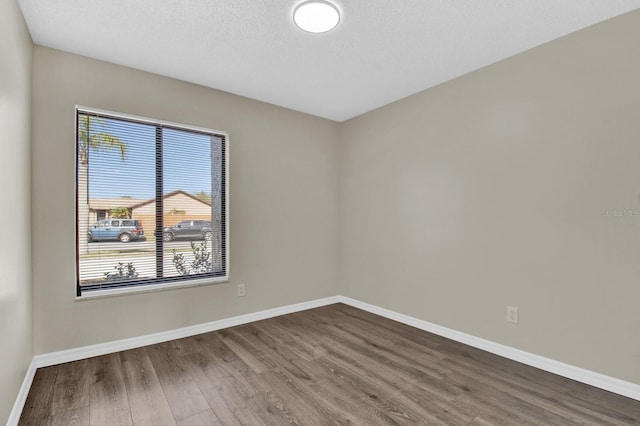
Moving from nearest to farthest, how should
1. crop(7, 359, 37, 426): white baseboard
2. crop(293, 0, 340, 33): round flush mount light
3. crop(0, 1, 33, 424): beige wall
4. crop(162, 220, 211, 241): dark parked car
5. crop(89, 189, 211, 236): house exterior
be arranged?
crop(0, 1, 33, 424): beige wall → crop(7, 359, 37, 426): white baseboard → crop(293, 0, 340, 33): round flush mount light → crop(89, 189, 211, 236): house exterior → crop(162, 220, 211, 241): dark parked car

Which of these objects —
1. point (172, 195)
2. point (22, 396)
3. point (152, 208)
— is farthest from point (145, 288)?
point (22, 396)

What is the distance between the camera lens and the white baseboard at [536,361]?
6.71 feet

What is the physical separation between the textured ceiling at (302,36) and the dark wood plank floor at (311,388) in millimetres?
2487

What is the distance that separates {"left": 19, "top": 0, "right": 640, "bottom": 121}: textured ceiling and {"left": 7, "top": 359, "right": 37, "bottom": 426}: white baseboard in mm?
2405

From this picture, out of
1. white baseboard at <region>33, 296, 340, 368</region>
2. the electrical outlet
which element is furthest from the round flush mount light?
white baseboard at <region>33, 296, 340, 368</region>

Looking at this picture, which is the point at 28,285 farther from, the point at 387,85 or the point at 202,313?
the point at 387,85

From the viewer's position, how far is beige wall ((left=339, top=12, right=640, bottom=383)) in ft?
6.82

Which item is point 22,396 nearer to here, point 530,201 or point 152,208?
point 152,208

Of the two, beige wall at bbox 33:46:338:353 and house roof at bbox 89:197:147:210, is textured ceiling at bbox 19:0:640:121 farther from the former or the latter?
house roof at bbox 89:197:147:210

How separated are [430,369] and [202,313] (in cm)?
216

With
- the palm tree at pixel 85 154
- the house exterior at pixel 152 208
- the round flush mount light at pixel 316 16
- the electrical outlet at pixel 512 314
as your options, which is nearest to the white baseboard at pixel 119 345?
the palm tree at pixel 85 154

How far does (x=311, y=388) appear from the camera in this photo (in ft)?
7.00

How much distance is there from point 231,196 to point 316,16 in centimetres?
194

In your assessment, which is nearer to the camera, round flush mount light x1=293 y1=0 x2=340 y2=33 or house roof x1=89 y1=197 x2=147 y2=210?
round flush mount light x1=293 y1=0 x2=340 y2=33
